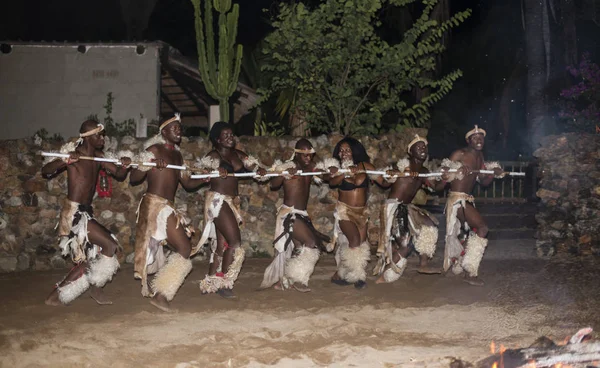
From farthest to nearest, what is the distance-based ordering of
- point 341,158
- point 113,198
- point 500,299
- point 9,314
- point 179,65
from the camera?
point 179,65, point 113,198, point 341,158, point 500,299, point 9,314

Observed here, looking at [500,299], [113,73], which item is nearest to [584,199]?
[500,299]

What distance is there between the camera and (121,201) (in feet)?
30.1

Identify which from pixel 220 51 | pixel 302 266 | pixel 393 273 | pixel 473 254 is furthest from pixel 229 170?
pixel 220 51

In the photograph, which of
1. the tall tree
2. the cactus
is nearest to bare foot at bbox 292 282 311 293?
the cactus

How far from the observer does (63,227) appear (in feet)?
22.4

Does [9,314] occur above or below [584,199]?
below

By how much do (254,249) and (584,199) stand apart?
4770 millimetres

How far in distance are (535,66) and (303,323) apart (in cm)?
1129

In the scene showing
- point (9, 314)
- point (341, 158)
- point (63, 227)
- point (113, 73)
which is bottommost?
point (9, 314)

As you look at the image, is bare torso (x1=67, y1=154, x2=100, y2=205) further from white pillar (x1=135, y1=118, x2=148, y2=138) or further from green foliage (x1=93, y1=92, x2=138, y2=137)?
green foliage (x1=93, y1=92, x2=138, y2=137)

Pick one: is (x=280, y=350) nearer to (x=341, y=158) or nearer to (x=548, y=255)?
(x=341, y=158)

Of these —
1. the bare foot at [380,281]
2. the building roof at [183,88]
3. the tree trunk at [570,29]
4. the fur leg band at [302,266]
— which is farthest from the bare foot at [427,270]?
the tree trunk at [570,29]

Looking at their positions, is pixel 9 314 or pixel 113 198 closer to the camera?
pixel 9 314

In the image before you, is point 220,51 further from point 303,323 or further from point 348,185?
point 303,323
